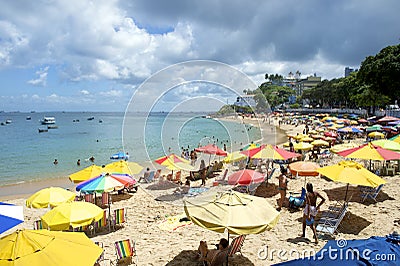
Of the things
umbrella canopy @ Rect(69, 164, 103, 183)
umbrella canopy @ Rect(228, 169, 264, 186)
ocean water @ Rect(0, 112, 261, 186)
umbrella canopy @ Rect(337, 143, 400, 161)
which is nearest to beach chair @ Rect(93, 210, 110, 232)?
ocean water @ Rect(0, 112, 261, 186)

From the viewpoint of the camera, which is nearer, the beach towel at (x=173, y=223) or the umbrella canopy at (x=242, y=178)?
the umbrella canopy at (x=242, y=178)

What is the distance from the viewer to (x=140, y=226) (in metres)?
8.93

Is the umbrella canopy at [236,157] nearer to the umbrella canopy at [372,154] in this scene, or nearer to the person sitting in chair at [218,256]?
the umbrella canopy at [372,154]

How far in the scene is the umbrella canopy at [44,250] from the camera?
380cm

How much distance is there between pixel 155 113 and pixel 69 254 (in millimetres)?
2722

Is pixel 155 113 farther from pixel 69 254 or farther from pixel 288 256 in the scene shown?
pixel 288 256

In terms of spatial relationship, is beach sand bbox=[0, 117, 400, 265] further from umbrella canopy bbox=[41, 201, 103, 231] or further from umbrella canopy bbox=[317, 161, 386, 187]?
umbrella canopy bbox=[317, 161, 386, 187]

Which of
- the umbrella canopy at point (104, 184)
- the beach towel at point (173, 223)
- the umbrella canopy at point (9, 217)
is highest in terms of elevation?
the umbrella canopy at point (9, 217)

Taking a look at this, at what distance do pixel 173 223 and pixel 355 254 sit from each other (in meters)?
5.98

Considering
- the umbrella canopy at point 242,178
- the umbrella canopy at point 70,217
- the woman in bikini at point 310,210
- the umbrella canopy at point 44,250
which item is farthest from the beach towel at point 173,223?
the umbrella canopy at point 44,250

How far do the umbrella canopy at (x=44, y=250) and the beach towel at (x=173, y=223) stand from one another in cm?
408

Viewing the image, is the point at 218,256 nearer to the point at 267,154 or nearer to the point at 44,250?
the point at 44,250

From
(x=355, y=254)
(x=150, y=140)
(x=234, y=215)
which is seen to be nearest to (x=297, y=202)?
(x=234, y=215)

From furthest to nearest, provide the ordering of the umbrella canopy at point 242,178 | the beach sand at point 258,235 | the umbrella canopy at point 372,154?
the umbrella canopy at point 372,154
the umbrella canopy at point 242,178
the beach sand at point 258,235
